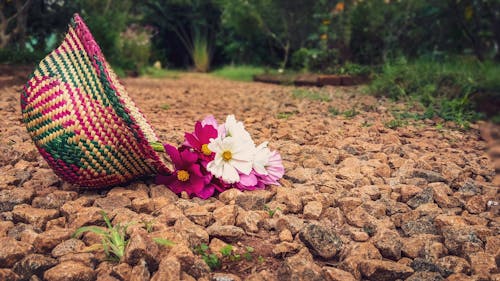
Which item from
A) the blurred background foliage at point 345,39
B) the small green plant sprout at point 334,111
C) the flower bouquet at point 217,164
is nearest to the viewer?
the flower bouquet at point 217,164

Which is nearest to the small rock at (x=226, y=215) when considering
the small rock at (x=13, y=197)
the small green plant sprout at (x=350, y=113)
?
the small rock at (x=13, y=197)

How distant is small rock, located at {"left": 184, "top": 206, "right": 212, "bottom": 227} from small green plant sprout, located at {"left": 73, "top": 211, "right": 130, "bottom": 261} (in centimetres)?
23

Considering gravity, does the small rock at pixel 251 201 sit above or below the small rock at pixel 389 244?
above

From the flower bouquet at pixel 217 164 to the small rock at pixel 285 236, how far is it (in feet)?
1.18

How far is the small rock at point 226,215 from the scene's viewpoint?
5.27 feet

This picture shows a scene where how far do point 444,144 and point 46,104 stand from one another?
6.84 feet

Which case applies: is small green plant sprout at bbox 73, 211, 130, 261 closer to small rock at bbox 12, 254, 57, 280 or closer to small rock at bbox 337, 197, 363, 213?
small rock at bbox 12, 254, 57, 280

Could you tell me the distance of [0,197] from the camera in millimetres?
1713

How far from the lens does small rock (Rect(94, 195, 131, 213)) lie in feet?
5.57

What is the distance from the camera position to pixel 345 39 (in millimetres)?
6938

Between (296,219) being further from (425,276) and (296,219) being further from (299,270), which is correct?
(425,276)

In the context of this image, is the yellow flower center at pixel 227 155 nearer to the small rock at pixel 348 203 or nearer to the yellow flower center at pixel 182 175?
the yellow flower center at pixel 182 175

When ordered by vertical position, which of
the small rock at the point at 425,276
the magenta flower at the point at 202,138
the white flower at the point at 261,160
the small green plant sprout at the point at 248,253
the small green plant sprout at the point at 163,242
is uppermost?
the magenta flower at the point at 202,138

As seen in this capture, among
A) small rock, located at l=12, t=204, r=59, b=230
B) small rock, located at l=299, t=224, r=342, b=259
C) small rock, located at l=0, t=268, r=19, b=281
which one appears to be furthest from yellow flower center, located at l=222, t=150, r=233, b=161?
small rock, located at l=0, t=268, r=19, b=281
